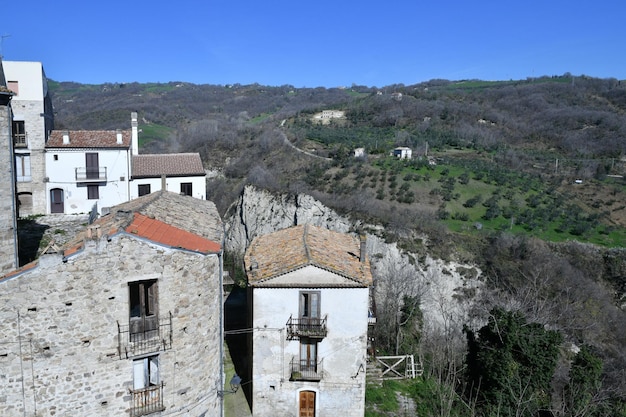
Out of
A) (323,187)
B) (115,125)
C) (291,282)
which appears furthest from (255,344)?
(115,125)

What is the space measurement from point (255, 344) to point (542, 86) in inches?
3718

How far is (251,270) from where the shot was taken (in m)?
17.3

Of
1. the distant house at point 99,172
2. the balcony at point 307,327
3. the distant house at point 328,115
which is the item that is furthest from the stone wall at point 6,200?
the distant house at point 328,115

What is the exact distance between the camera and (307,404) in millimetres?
17016

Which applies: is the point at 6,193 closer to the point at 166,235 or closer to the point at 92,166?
the point at 166,235

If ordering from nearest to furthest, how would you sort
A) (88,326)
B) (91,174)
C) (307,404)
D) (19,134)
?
(88,326) → (307,404) → (19,134) → (91,174)

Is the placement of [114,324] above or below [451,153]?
below

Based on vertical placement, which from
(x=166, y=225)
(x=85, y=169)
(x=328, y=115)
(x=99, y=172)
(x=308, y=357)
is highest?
(x=328, y=115)

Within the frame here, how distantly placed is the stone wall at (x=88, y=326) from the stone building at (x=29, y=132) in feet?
65.4

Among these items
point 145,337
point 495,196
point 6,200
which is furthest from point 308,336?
point 495,196

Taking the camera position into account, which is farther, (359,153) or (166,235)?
(359,153)

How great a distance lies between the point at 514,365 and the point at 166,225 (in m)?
14.1

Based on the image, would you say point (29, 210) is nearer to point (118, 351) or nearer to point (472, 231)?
point (118, 351)

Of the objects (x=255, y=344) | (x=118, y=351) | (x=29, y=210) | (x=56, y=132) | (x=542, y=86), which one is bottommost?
(x=255, y=344)
